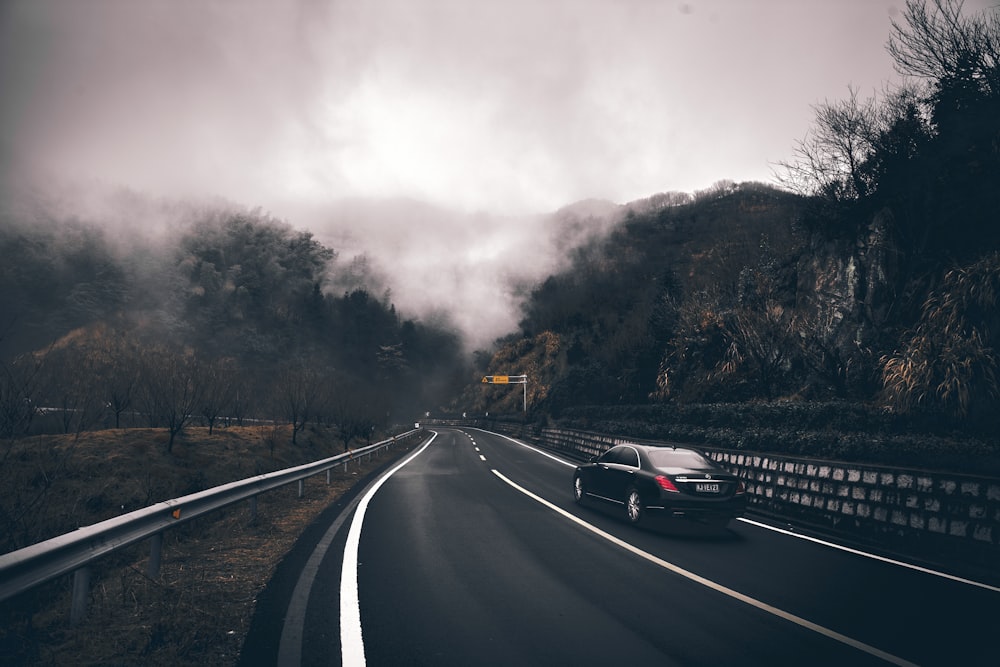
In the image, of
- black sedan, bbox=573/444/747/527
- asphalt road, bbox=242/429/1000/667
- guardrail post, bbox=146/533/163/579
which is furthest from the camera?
black sedan, bbox=573/444/747/527

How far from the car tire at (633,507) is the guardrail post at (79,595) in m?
7.78

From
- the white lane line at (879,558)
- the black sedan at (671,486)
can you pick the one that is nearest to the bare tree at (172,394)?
the black sedan at (671,486)

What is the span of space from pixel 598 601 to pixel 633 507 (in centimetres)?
470

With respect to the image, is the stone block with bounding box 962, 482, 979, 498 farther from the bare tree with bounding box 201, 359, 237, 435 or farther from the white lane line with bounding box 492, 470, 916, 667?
the bare tree with bounding box 201, 359, 237, 435

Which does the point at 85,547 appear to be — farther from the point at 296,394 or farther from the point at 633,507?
the point at 296,394

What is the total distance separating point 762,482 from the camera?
1234 cm

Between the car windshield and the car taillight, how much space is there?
467 millimetres

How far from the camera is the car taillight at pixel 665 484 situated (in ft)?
30.1

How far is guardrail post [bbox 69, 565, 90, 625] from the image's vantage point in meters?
4.33

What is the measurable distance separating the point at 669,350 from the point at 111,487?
1201 inches

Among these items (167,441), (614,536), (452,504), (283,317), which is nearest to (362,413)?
(167,441)

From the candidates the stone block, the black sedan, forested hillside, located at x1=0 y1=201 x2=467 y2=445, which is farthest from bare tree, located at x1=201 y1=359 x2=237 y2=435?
forested hillside, located at x1=0 y1=201 x2=467 y2=445

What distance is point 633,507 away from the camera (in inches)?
392

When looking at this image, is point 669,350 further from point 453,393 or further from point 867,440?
point 453,393
